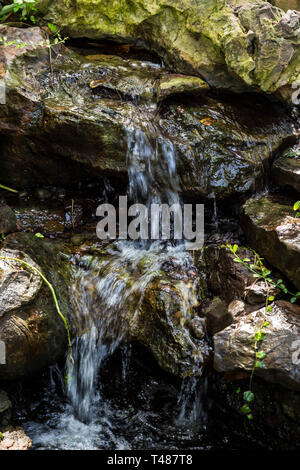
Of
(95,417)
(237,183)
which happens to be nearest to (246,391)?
(95,417)

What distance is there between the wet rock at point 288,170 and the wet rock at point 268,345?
1425mm

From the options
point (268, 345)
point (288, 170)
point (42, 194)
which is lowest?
point (268, 345)

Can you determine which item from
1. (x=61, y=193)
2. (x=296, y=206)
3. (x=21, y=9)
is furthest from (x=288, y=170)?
(x=21, y=9)

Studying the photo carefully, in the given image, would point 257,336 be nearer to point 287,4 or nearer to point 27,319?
point 27,319

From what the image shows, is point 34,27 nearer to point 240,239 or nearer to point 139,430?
point 240,239

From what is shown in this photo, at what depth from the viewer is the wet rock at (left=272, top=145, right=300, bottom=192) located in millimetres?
3696

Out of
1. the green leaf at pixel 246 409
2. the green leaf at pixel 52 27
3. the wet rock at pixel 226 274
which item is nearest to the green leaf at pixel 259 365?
the green leaf at pixel 246 409

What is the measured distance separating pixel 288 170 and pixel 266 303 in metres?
1.57

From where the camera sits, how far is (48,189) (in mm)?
4141

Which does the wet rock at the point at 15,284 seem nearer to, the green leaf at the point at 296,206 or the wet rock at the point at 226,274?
the wet rock at the point at 226,274

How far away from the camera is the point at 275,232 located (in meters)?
3.10

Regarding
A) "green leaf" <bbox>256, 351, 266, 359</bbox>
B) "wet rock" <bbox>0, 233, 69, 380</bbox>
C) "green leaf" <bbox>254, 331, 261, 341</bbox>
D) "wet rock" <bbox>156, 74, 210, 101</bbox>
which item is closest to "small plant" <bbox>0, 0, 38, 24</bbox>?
"wet rock" <bbox>156, 74, 210, 101</bbox>

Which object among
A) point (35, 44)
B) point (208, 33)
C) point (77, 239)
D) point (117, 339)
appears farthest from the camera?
point (208, 33)

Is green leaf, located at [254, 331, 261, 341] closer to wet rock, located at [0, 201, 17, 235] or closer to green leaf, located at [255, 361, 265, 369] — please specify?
green leaf, located at [255, 361, 265, 369]
